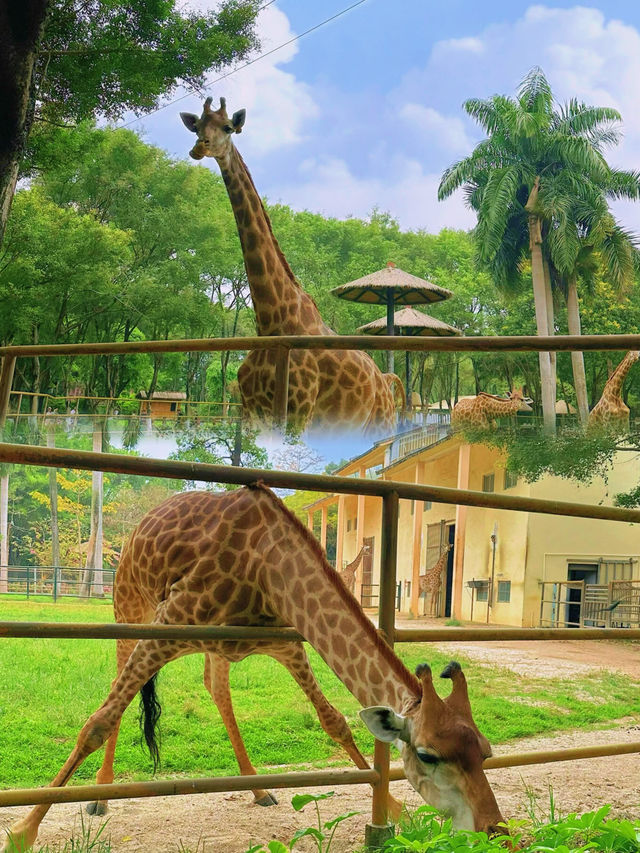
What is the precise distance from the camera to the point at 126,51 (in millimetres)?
12859

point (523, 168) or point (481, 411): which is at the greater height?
point (523, 168)

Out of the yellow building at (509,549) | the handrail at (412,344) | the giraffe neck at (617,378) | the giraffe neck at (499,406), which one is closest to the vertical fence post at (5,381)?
the handrail at (412,344)

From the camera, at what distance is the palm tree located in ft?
64.6

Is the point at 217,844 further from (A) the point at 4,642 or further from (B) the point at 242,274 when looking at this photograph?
(B) the point at 242,274

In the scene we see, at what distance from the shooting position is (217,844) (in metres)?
2.98

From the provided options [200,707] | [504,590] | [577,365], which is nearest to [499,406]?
[504,590]

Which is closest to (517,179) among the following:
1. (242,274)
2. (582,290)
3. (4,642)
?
(582,290)

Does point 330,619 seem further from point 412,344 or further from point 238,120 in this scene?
point 238,120

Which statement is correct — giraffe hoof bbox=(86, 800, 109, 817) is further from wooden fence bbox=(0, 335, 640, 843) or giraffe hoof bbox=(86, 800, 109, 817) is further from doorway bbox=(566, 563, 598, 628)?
doorway bbox=(566, 563, 598, 628)

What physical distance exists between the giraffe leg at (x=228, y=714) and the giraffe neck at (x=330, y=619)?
3.48 ft

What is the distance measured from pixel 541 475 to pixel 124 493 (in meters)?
4.26

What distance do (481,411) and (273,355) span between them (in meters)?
5.66

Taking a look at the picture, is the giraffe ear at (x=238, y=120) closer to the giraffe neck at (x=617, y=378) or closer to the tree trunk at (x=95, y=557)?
the giraffe neck at (x=617, y=378)

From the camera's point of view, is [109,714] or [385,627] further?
[109,714]
